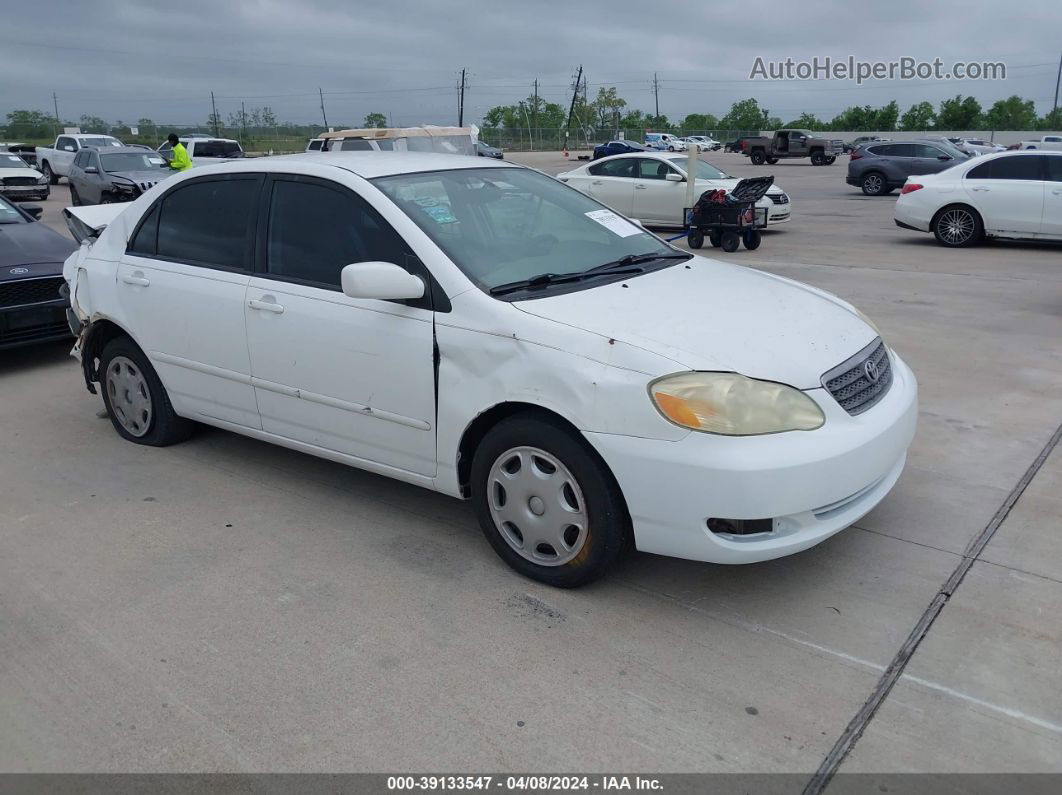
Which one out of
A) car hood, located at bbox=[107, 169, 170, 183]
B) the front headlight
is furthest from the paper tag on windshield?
car hood, located at bbox=[107, 169, 170, 183]

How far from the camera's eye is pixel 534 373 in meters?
3.45

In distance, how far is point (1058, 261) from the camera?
11906 mm

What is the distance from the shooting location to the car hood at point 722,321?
3.37 meters

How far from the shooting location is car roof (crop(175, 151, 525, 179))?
4.31m

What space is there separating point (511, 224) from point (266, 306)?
1213 mm

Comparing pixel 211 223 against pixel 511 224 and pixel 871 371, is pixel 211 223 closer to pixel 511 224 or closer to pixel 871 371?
pixel 511 224

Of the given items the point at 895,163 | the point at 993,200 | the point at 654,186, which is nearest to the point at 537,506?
the point at 993,200

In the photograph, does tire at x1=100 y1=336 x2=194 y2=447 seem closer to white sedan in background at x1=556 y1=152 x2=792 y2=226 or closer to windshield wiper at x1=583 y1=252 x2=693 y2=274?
windshield wiper at x1=583 y1=252 x2=693 y2=274

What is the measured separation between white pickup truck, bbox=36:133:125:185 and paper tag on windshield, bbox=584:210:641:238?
97.3 ft

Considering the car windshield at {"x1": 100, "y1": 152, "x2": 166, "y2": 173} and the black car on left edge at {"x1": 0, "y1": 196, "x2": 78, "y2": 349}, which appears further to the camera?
the car windshield at {"x1": 100, "y1": 152, "x2": 166, "y2": 173}

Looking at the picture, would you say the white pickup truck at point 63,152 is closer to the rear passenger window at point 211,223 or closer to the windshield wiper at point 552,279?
the rear passenger window at point 211,223

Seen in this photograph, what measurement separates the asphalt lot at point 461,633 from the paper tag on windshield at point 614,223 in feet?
5.32

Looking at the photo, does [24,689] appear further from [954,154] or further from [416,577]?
[954,154]
